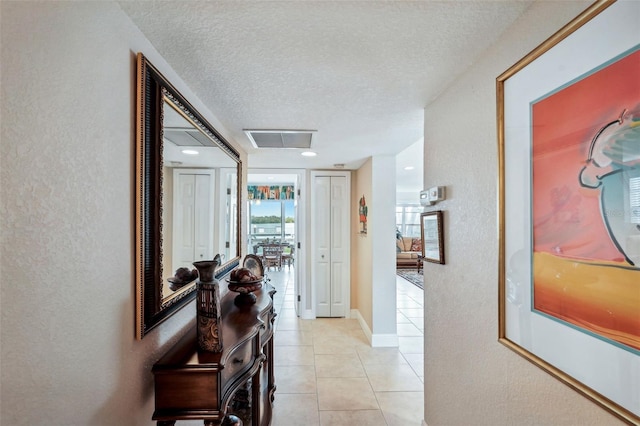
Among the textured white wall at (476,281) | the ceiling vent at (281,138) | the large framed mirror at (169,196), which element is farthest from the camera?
the ceiling vent at (281,138)

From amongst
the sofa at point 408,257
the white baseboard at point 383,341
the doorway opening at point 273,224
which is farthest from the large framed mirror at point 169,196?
the sofa at point 408,257

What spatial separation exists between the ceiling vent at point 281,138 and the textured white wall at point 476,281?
1.10 m

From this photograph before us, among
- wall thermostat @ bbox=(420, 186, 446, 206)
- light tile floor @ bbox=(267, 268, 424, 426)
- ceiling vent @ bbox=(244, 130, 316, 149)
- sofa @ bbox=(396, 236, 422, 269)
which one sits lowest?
light tile floor @ bbox=(267, 268, 424, 426)

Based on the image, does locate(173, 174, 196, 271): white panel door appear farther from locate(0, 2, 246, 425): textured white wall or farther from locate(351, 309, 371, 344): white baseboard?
locate(351, 309, 371, 344): white baseboard

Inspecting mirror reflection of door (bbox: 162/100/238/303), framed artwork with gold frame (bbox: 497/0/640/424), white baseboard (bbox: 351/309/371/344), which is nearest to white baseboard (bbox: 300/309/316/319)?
white baseboard (bbox: 351/309/371/344)

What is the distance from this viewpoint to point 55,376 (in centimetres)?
71

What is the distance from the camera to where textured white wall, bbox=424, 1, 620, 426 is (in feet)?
3.13

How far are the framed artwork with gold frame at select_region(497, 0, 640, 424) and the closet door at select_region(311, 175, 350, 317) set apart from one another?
3426 millimetres

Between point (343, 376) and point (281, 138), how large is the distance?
7.87ft

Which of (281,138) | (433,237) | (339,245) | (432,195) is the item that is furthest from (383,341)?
(281,138)

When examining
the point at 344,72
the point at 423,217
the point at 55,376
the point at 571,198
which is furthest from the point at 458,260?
the point at 55,376

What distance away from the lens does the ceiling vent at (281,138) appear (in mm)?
2465

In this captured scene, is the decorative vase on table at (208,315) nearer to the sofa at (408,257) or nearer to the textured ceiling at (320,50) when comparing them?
the textured ceiling at (320,50)

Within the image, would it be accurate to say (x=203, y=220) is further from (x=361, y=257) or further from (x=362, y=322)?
(x=362, y=322)
